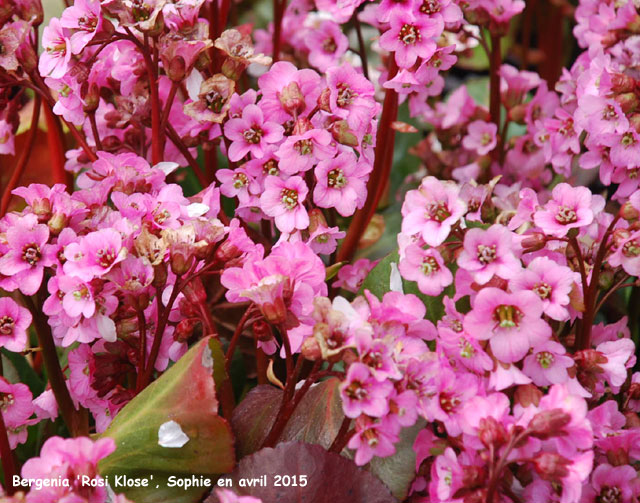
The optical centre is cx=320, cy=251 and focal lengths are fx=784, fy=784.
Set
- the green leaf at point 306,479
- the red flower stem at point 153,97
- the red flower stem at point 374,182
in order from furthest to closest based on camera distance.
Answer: the red flower stem at point 374,182, the red flower stem at point 153,97, the green leaf at point 306,479

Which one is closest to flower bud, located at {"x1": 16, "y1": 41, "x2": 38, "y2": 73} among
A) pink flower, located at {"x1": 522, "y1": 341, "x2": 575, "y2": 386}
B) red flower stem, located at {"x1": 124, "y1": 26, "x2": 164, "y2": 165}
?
red flower stem, located at {"x1": 124, "y1": 26, "x2": 164, "y2": 165}

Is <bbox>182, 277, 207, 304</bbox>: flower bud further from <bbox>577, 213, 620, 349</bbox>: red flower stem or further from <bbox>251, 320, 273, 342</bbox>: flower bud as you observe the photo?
<bbox>577, 213, 620, 349</bbox>: red flower stem

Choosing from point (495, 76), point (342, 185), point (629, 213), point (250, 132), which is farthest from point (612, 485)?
point (495, 76)

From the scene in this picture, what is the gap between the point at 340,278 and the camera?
2.90ft

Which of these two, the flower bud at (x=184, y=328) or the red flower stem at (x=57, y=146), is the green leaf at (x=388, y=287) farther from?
the red flower stem at (x=57, y=146)

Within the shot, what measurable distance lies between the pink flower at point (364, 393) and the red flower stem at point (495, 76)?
60cm

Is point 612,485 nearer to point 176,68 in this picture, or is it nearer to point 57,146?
point 176,68

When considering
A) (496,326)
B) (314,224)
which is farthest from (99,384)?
(496,326)

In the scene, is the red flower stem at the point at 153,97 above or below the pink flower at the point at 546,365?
above

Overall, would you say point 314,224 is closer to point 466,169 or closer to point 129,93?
point 129,93

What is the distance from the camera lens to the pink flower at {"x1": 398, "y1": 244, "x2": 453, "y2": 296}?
64 centimetres

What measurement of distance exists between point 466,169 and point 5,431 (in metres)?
0.69

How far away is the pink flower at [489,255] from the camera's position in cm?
59

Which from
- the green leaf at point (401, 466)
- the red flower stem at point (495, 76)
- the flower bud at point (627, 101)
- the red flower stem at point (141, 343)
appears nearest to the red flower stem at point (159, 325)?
the red flower stem at point (141, 343)
